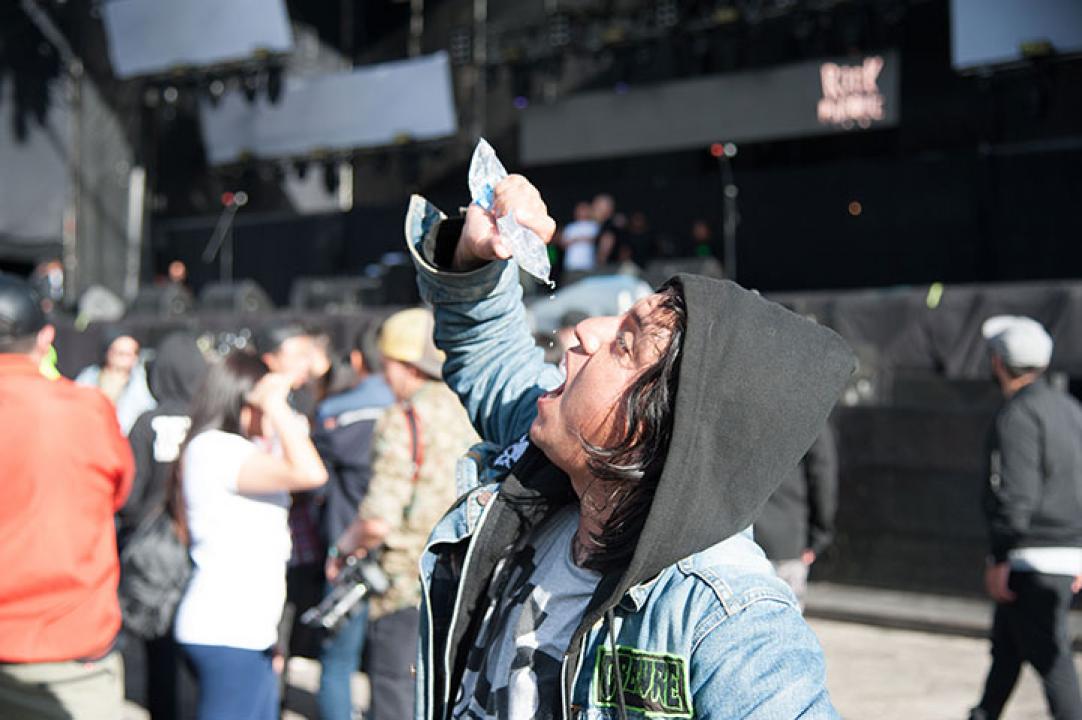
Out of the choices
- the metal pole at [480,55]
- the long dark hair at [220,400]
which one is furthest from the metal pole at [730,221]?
the long dark hair at [220,400]

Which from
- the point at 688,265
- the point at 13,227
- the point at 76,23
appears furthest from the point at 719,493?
the point at 76,23

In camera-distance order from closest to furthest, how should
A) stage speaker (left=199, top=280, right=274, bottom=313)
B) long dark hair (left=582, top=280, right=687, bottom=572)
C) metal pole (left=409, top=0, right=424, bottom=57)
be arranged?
long dark hair (left=582, top=280, right=687, bottom=572), stage speaker (left=199, top=280, right=274, bottom=313), metal pole (left=409, top=0, right=424, bottom=57)

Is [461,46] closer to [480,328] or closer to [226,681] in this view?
[226,681]

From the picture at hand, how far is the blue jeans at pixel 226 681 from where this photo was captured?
3.52 m

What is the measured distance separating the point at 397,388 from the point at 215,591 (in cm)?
106

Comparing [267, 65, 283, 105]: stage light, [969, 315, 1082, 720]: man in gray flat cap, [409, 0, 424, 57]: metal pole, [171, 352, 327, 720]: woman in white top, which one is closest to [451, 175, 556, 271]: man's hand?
[171, 352, 327, 720]: woman in white top

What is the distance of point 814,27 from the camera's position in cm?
1445

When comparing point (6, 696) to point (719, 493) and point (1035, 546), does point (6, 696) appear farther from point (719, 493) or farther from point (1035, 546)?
point (1035, 546)

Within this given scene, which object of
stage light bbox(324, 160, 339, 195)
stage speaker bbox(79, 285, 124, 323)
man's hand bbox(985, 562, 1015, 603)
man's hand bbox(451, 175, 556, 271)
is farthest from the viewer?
stage light bbox(324, 160, 339, 195)

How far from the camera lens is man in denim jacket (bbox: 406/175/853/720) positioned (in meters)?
1.38

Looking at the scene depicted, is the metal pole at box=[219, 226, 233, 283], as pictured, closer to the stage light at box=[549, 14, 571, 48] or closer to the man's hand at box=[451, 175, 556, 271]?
the stage light at box=[549, 14, 571, 48]

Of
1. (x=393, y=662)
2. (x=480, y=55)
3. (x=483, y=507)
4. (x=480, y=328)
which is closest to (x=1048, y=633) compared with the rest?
(x=393, y=662)

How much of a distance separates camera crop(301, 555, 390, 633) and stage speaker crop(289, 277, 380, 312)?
1136cm

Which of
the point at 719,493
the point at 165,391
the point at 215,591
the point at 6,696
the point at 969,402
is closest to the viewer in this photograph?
the point at 719,493
